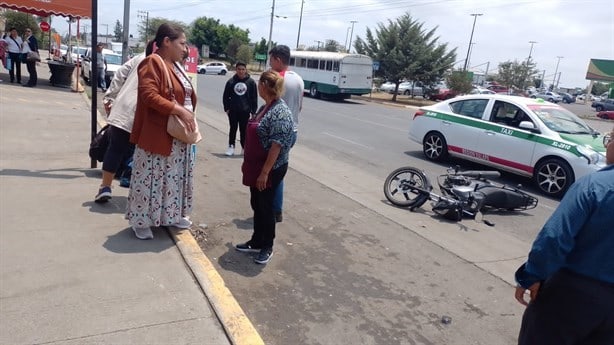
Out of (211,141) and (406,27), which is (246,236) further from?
(406,27)

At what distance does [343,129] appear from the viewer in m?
15.9

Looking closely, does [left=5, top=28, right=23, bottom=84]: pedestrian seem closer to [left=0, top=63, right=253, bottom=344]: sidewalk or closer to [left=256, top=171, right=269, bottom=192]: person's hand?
[left=0, top=63, right=253, bottom=344]: sidewalk

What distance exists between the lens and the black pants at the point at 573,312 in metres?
2.18

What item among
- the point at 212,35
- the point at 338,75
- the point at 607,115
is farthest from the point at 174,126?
the point at 212,35

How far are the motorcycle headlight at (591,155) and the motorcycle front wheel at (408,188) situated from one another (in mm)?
3216

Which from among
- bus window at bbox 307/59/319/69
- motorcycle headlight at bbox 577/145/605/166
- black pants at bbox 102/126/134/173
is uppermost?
bus window at bbox 307/59/319/69

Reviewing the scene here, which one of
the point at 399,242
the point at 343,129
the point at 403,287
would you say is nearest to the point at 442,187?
the point at 399,242

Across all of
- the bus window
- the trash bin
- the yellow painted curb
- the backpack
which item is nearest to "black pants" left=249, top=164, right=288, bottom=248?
the yellow painted curb

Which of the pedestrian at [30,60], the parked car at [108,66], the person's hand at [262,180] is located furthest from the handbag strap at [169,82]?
the parked car at [108,66]

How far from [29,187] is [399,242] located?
4254 millimetres

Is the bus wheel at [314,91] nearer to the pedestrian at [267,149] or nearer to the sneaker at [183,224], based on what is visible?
the sneaker at [183,224]

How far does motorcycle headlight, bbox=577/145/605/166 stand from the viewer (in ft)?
26.8

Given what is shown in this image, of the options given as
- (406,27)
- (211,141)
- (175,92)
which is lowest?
(211,141)

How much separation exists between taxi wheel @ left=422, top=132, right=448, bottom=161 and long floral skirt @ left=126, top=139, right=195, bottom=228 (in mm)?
7376
